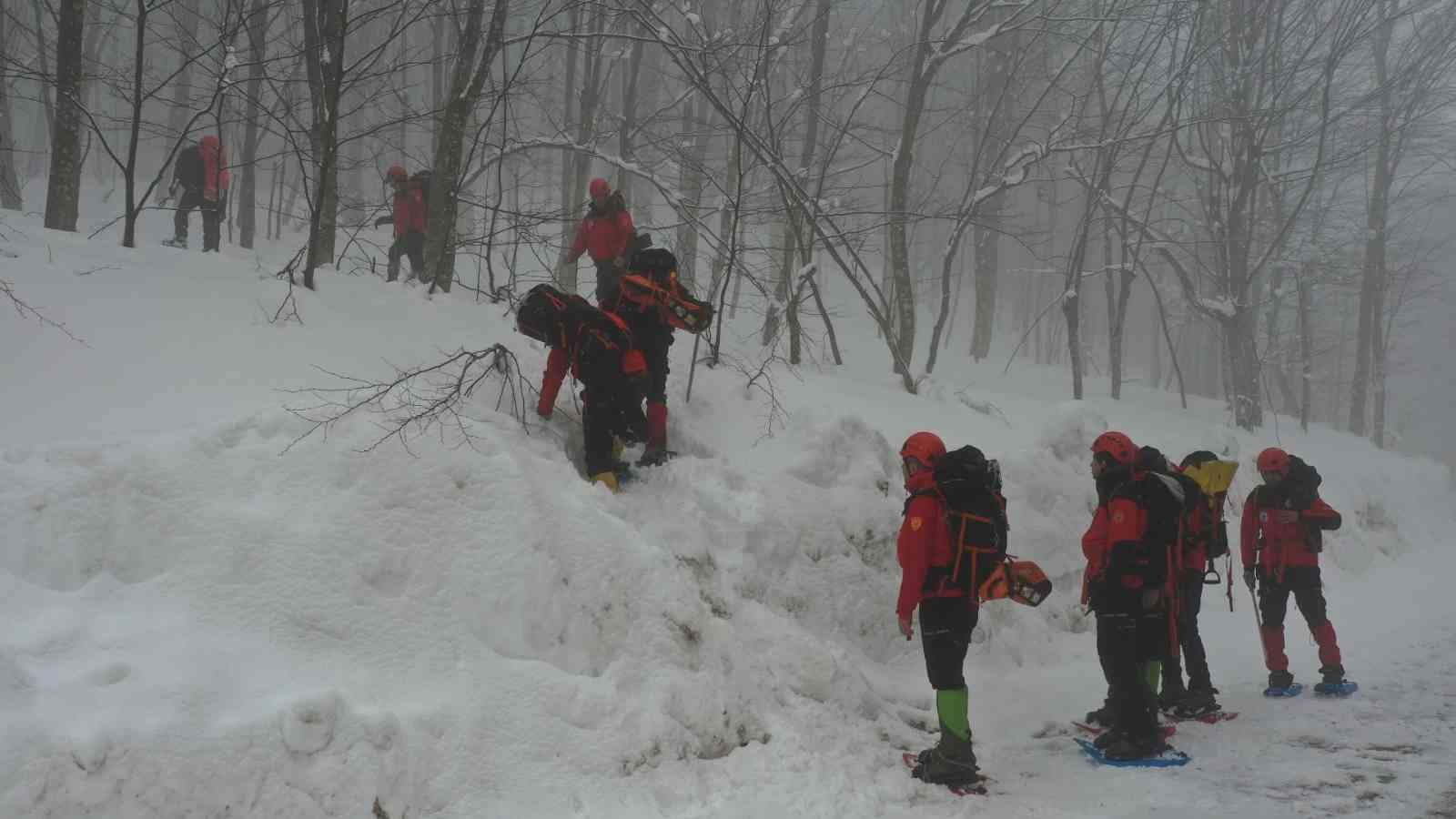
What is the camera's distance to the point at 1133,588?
15.9 feet

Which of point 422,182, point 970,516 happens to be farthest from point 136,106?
point 970,516

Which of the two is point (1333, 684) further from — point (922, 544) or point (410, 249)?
point (410, 249)

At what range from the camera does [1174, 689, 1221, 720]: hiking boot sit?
5535 millimetres

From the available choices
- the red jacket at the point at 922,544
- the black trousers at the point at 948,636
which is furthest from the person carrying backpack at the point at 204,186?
the black trousers at the point at 948,636

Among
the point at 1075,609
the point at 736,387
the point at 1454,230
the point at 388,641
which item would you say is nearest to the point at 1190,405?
the point at 1075,609

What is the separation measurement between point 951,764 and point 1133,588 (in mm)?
1488

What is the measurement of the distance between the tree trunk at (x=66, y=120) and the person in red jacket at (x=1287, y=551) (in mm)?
9918

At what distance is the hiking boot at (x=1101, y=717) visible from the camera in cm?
529

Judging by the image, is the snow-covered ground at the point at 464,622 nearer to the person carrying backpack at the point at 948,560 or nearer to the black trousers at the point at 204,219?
the person carrying backpack at the point at 948,560

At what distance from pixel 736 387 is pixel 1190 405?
626 inches

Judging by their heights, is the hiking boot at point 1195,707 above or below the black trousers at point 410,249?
below

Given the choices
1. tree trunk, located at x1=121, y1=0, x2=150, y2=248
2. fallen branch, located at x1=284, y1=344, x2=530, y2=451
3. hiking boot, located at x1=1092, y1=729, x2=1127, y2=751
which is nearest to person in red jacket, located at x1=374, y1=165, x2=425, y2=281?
tree trunk, located at x1=121, y1=0, x2=150, y2=248

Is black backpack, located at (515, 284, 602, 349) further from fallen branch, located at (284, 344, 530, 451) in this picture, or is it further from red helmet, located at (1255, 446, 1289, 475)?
red helmet, located at (1255, 446, 1289, 475)

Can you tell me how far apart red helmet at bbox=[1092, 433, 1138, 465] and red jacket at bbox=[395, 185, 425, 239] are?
780cm
